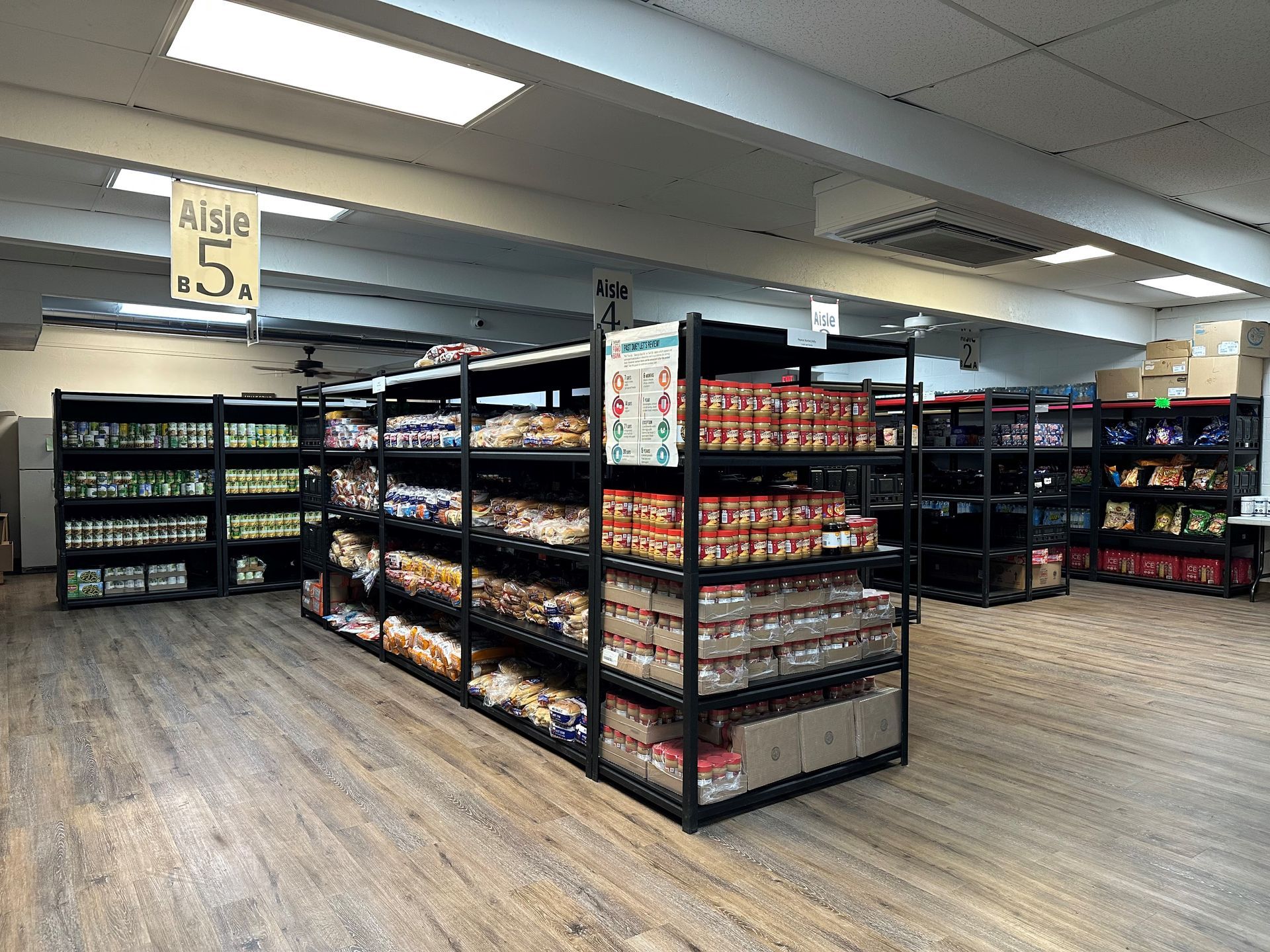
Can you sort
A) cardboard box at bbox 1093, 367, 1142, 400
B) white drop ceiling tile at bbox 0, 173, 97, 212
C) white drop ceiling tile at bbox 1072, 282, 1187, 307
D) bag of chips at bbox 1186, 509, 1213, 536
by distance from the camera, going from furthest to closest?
cardboard box at bbox 1093, 367, 1142, 400, bag of chips at bbox 1186, 509, 1213, 536, white drop ceiling tile at bbox 1072, 282, 1187, 307, white drop ceiling tile at bbox 0, 173, 97, 212

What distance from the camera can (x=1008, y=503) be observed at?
831cm

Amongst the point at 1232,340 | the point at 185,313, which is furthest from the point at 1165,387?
the point at 185,313

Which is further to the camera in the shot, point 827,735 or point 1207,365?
point 1207,365

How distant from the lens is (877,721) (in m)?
3.95

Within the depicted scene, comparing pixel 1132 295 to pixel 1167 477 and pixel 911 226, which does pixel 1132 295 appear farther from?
pixel 911 226

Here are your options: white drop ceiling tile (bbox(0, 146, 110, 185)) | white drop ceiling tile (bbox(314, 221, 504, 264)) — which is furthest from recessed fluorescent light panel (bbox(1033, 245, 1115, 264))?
white drop ceiling tile (bbox(0, 146, 110, 185))

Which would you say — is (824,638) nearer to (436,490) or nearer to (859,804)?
(859,804)

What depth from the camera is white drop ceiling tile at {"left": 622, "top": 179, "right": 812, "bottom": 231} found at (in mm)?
5527

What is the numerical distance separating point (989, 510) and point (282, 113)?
6.81 metres

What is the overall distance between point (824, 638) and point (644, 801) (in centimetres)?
107

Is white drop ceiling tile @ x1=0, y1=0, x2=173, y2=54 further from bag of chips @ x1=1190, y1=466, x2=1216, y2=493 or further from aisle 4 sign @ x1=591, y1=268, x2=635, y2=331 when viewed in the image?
bag of chips @ x1=1190, y1=466, x2=1216, y2=493

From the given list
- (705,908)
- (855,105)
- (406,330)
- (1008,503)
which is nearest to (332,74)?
(855,105)

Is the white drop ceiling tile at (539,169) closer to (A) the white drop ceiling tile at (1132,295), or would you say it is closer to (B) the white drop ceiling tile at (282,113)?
(B) the white drop ceiling tile at (282,113)

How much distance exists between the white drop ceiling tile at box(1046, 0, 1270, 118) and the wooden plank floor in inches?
126
